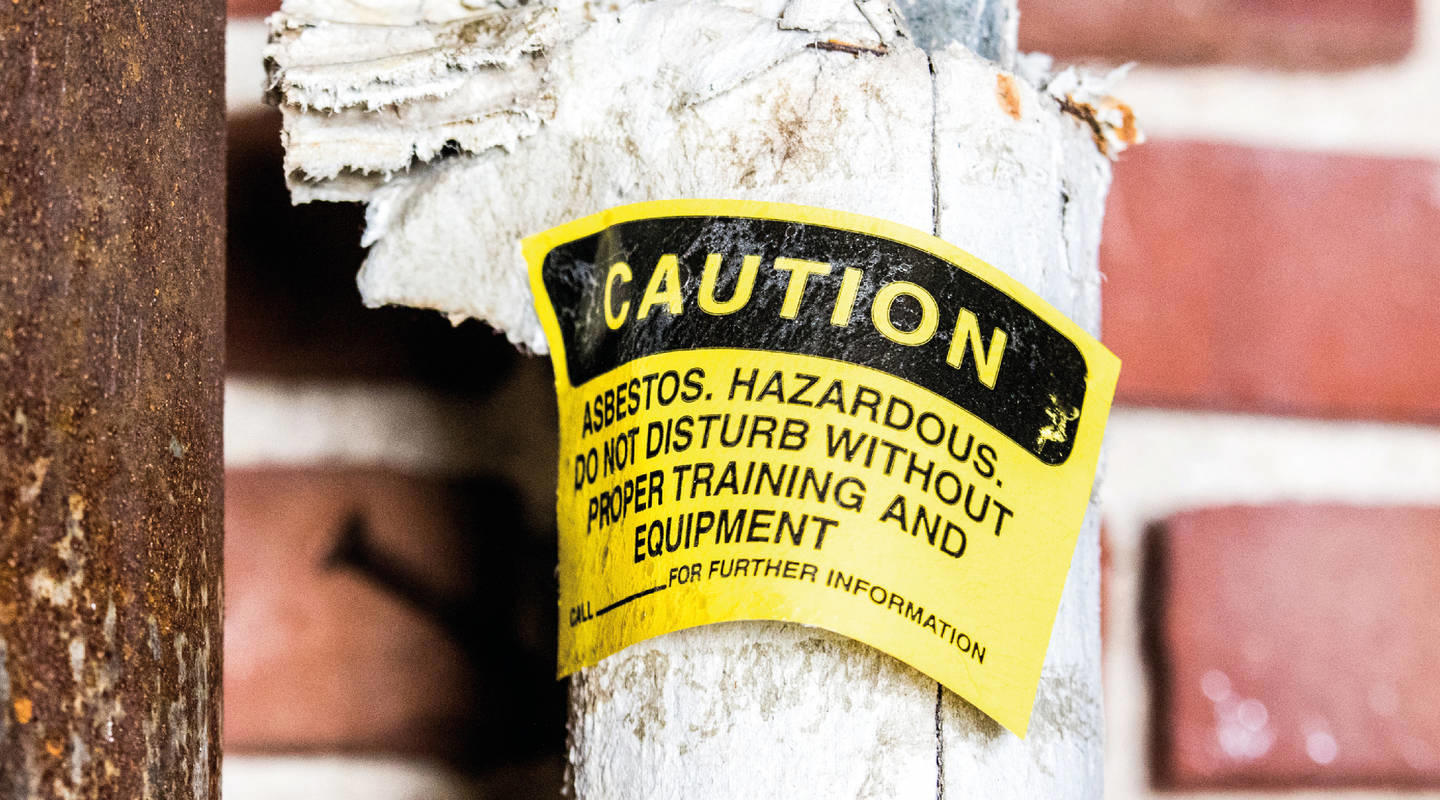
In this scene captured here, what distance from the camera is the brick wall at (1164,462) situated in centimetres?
38

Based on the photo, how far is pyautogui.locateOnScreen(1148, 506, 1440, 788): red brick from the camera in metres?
0.38

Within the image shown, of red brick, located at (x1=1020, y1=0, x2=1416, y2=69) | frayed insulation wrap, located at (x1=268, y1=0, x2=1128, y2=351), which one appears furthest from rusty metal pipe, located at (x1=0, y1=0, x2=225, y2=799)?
red brick, located at (x1=1020, y1=0, x2=1416, y2=69)

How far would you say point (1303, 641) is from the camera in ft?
1.27

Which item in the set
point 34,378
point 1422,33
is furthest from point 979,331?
point 1422,33

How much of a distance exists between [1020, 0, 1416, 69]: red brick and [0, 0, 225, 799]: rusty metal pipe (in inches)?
11.1

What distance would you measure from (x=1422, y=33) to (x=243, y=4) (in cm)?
41

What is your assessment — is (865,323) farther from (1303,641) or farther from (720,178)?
(1303,641)

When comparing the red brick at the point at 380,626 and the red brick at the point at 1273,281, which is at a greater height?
the red brick at the point at 1273,281

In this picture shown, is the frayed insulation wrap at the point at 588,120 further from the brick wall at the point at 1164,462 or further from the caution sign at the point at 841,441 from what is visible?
the brick wall at the point at 1164,462

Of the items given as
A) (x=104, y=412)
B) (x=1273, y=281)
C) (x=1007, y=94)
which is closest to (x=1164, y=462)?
(x=1273, y=281)

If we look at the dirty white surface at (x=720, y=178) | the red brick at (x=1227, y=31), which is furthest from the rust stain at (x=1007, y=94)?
the red brick at (x=1227, y=31)

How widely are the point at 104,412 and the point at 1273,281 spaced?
362 millimetres

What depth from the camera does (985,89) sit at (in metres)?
0.25

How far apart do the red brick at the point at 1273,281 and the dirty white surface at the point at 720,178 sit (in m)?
0.13
